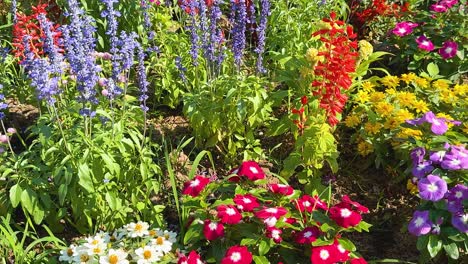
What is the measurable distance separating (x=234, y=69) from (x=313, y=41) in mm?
646

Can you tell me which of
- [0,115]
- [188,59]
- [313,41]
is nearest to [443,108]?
[313,41]

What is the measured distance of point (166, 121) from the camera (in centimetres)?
441

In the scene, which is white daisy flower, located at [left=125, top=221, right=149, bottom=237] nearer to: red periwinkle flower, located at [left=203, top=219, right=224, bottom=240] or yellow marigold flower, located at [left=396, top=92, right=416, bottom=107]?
red periwinkle flower, located at [left=203, top=219, right=224, bottom=240]

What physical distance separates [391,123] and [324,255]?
135cm

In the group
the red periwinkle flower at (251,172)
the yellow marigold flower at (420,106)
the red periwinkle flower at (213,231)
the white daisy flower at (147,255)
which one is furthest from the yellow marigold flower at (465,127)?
the white daisy flower at (147,255)

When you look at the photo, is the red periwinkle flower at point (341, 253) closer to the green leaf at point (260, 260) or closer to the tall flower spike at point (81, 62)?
the green leaf at point (260, 260)

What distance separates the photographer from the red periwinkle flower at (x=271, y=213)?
2.69 m

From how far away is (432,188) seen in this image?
9.22ft

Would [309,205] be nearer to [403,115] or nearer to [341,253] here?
[341,253]

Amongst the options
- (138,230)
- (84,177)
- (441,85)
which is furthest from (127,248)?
(441,85)

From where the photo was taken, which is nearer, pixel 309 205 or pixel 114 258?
pixel 114 258

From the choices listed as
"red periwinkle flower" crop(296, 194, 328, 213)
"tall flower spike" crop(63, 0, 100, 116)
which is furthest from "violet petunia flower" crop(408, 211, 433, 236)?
"tall flower spike" crop(63, 0, 100, 116)

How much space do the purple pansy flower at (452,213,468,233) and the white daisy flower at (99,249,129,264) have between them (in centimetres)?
167

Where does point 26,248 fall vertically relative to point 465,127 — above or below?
below
